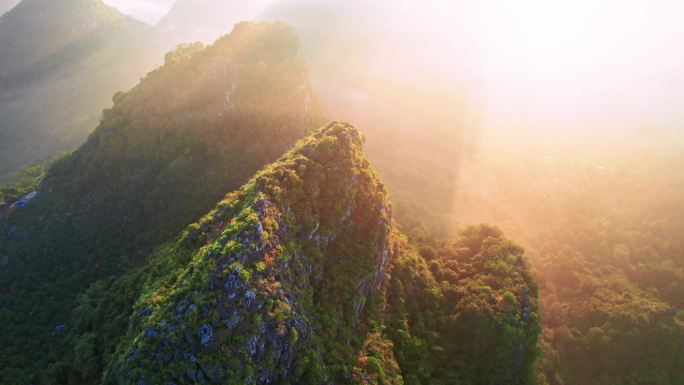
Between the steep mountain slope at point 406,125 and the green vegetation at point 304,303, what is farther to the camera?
the steep mountain slope at point 406,125

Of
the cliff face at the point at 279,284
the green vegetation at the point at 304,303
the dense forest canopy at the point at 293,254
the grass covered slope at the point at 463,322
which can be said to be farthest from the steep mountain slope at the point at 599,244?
the cliff face at the point at 279,284

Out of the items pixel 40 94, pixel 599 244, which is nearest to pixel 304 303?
pixel 599 244

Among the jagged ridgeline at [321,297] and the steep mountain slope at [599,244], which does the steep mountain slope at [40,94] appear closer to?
the jagged ridgeline at [321,297]

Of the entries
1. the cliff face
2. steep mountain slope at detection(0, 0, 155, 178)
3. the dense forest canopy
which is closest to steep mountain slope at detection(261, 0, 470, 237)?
the dense forest canopy

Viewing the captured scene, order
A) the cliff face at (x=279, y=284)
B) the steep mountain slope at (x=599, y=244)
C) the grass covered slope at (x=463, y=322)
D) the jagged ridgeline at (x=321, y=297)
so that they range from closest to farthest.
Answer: the cliff face at (x=279, y=284), the jagged ridgeline at (x=321, y=297), the grass covered slope at (x=463, y=322), the steep mountain slope at (x=599, y=244)

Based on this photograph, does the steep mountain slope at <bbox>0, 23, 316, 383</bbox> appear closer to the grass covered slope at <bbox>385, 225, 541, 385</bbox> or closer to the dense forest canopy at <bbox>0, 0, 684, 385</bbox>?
the dense forest canopy at <bbox>0, 0, 684, 385</bbox>

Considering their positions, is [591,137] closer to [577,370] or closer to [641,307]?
[641,307]

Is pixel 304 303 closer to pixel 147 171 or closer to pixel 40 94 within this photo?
pixel 147 171
